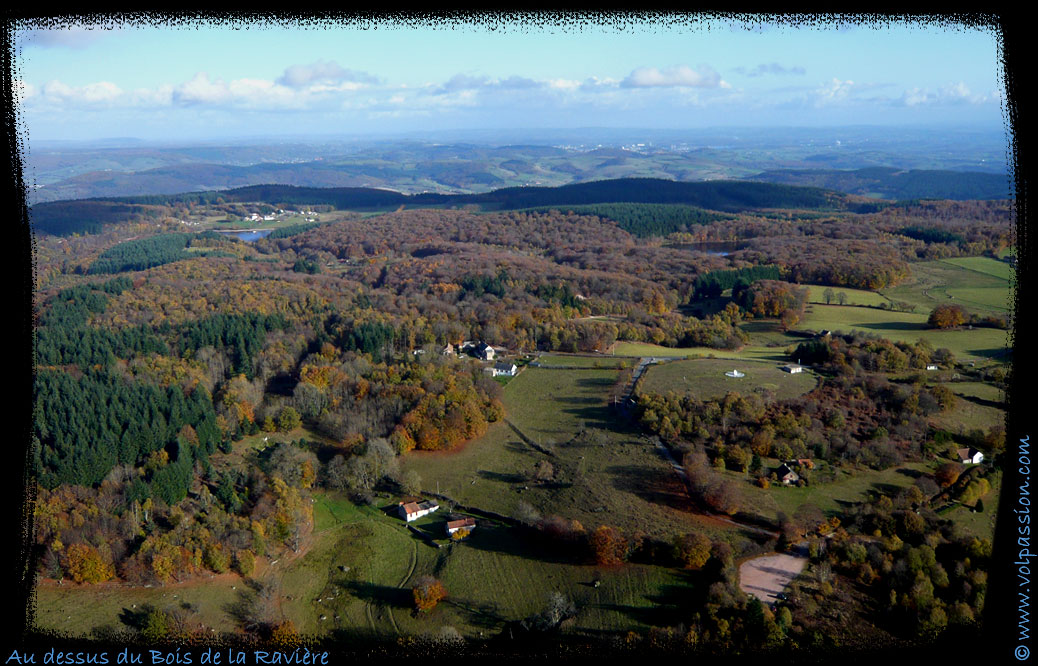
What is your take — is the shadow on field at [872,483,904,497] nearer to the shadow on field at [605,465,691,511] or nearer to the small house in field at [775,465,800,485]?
the small house in field at [775,465,800,485]

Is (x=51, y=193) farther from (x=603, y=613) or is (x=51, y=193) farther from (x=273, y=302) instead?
(x=603, y=613)

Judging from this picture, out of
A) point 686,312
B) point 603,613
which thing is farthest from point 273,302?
point 603,613

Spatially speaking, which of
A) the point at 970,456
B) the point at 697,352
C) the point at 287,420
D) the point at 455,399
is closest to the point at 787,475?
the point at 970,456

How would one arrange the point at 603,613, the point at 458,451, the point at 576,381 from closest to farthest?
1. the point at 603,613
2. the point at 458,451
3. the point at 576,381

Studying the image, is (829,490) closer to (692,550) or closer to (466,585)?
(692,550)

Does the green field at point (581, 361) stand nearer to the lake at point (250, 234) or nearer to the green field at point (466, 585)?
the green field at point (466, 585)

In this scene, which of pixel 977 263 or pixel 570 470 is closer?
pixel 570 470
